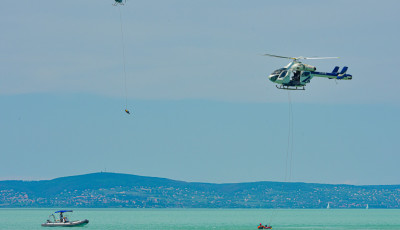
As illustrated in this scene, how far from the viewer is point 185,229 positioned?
18625 centimetres

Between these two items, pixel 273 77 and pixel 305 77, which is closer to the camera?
pixel 273 77

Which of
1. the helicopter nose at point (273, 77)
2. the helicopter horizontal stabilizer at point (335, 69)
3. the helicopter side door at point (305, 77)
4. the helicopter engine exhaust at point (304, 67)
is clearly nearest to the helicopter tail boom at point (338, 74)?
the helicopter horizontal stabilizer at point (335, 69)

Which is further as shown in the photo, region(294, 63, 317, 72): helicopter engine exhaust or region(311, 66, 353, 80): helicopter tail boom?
region(311, 66, 353, 80): helicopter tail boom

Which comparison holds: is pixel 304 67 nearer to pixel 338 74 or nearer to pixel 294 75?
pixel 294 75

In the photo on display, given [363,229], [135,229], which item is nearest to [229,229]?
[135,229]

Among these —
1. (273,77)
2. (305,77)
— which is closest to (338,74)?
(305,77)

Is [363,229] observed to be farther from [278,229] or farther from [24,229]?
[24,229]

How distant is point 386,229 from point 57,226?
92.3 m

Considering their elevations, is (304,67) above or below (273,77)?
above

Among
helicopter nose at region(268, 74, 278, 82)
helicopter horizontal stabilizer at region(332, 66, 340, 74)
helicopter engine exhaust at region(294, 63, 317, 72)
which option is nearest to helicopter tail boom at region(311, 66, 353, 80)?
helicopter horizontal stabilizer at region(332, 66, 340, 74)

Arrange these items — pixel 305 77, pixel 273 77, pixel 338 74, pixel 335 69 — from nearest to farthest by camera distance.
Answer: pixel 273 77
pixel 305 77
pixel 335 69
pixel 338 74

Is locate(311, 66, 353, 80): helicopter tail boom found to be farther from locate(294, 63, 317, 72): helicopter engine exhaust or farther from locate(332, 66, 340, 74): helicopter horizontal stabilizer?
locate(294, 63, 317, 72): helicopter engine exhaust

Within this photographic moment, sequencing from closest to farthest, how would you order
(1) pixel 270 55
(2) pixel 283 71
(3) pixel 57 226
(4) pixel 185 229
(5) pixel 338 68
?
(1) pixel 270 55 < (2) pixel 283 71 < (5) pixel 338 68 < (3) pixel 57 226 < (4) pixel 185 229

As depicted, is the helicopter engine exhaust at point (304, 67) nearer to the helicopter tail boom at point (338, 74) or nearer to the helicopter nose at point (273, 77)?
the helicopter nose at point (273, 77)
